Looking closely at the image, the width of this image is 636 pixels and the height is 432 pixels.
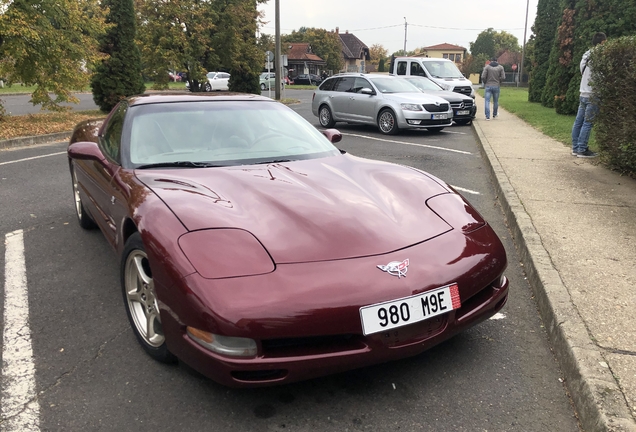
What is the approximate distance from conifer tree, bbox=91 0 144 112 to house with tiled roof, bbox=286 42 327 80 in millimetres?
55818

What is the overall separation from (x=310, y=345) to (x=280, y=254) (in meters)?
0.43

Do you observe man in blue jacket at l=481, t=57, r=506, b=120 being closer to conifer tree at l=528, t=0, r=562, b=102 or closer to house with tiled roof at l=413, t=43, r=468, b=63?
conifer tree at l=528, t=0, r=562, b=102

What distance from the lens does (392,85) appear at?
43.5 feet

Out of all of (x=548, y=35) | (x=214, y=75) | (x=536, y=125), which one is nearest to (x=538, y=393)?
(x=536, y=125)

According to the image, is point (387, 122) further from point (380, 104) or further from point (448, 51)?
point (448, 51)

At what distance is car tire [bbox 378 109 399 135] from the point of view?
1248 cm

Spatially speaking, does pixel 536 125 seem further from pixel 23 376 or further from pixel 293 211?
pixel 23 376

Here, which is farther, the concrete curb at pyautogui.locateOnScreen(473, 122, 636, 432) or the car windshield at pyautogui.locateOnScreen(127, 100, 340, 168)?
the car windshield at pyautogui.locateOnScreen(127, 100, 340, 168)

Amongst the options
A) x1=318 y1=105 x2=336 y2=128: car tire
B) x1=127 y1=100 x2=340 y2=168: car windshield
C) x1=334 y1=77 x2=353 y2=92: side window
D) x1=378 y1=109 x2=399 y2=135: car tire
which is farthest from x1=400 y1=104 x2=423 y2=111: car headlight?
x1=127 y1=100 x2=340 y2=168: car windshield

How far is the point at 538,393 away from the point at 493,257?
69 centimetres

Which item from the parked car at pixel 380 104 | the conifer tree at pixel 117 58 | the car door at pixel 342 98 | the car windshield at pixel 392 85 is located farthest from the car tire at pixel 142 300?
the conifer tree at pixel 117 58

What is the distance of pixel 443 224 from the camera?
280cm

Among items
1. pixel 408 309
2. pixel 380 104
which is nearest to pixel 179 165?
pixel 408 309

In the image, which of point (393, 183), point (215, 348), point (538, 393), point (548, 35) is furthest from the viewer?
point (548, 35)
